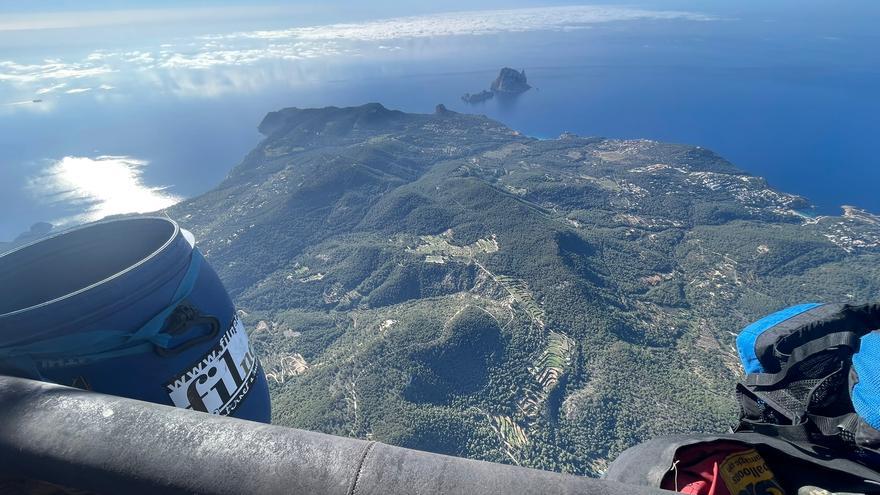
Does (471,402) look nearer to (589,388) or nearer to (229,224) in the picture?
(589,388)

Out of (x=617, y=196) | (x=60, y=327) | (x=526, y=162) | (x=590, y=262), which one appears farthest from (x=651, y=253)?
(x=60, y=327)

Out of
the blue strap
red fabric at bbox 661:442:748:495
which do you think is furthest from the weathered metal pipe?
red fabric at bbox 661:442:748:495

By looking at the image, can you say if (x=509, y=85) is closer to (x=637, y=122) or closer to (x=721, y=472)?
(x=637, y=122)

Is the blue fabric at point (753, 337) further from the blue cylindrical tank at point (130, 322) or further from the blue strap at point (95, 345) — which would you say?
the blue strap at point (95, 345)

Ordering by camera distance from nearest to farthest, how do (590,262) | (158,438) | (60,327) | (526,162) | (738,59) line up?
(158,438) → (60,327) → (590,262) → (526,162) → (738,59)

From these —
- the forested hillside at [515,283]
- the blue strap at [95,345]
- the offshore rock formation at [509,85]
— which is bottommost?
the forested hillside at [515,283]

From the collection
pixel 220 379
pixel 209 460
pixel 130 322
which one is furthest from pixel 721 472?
pixel 130 322

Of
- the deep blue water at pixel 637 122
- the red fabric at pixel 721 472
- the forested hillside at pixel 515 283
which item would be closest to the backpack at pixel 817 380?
the red fabric at pixel 721 472

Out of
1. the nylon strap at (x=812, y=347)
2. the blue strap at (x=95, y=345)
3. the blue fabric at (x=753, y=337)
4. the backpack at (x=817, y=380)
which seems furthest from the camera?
the blue fabric at (x=753, y=337)
